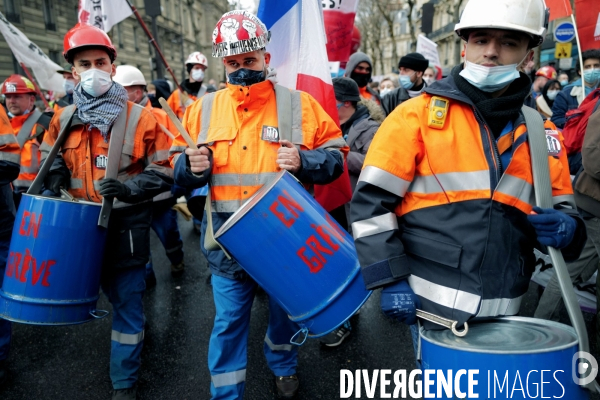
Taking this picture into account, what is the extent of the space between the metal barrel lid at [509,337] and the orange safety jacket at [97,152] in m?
1.88

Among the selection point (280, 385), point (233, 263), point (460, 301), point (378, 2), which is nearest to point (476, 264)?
point (460, 301)

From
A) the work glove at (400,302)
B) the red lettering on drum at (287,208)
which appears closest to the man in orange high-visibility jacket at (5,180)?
the red lettering on drum at (287,208)

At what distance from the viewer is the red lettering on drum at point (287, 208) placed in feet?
6.73

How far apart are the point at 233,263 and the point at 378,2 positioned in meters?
28.0

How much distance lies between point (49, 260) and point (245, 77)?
4.44 ft

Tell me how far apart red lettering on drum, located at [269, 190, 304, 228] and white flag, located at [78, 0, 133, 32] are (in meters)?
4.62

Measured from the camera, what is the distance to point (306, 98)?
2631 mm

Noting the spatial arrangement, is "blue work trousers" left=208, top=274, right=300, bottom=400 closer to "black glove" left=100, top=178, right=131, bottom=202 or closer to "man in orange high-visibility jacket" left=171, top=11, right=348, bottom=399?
"man in orange high-visibility jacket" left=171, top=11, right=348, bottom=399

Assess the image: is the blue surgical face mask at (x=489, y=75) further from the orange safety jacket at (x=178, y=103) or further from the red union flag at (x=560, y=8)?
the orange safety jacket at (x=178, y=103)

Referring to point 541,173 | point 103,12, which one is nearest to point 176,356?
point 541,173

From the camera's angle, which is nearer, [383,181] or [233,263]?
[383,181]

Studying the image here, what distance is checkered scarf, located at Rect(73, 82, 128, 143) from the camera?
277cm

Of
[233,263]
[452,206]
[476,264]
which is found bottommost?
[233,263]

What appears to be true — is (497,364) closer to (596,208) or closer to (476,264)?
(476,264)
